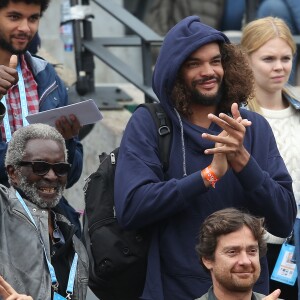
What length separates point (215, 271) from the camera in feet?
21.9


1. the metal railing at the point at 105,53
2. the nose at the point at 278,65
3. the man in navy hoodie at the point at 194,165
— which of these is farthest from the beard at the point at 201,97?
the metal railing at the point at 105,53

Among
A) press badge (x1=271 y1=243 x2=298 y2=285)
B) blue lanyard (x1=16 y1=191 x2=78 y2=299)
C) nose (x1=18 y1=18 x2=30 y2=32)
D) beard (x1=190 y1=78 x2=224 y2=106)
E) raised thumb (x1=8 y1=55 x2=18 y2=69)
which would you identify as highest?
nose (x1=18 y1=18 x2=30 y2=32)

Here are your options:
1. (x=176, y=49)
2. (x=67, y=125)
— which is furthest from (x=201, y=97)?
(x=67, y=125)

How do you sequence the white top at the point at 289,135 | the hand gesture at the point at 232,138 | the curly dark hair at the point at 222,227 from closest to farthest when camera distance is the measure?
the curly dark hair at the point at 222,227, the hand gesture at the point at 232,138, the white top at the point at 289,135

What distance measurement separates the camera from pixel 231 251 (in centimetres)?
667

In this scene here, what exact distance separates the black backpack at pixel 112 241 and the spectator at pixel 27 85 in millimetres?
367

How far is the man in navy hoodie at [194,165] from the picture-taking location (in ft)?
22.9

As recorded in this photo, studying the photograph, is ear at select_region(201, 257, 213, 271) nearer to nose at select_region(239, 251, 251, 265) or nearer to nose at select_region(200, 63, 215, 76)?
nose at select_region(239, 251, 251, 265)

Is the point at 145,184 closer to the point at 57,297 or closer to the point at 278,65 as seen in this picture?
the point at 57,297

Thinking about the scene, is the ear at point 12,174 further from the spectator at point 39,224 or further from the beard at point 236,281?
the beard at point 236,281

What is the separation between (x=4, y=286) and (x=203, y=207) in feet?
4.12

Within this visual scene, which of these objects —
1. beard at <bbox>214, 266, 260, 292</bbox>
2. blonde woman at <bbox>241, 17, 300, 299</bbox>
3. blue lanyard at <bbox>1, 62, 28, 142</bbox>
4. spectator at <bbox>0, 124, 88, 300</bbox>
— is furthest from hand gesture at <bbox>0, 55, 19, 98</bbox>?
blonde woman at <bbox>241, 17, 300, 299</bbox>

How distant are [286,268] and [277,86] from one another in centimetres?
102

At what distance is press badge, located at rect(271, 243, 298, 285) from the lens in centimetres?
779
